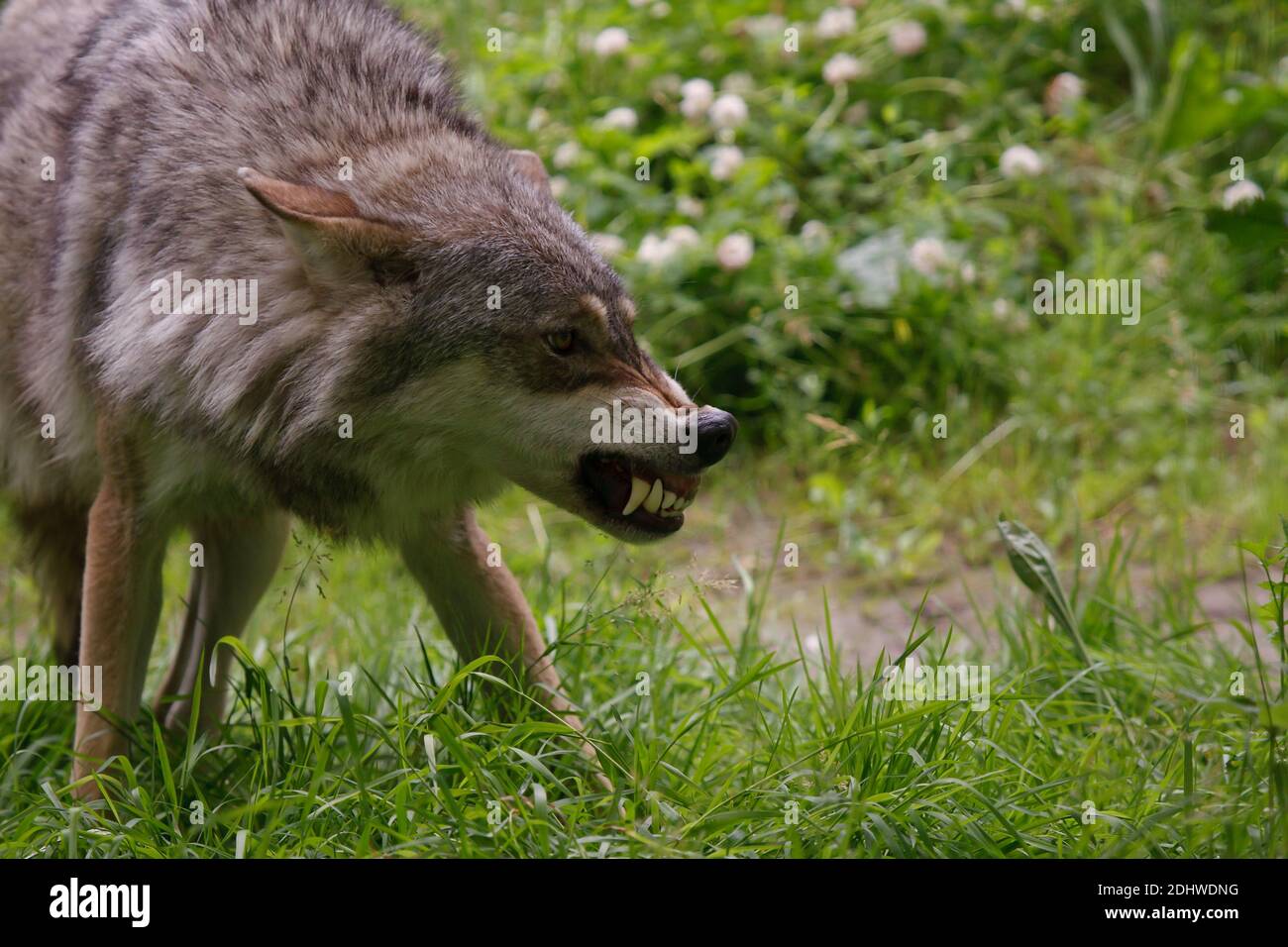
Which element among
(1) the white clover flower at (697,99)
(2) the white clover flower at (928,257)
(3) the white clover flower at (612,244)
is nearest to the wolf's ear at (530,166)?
(3) the white clover flower at (612,244)

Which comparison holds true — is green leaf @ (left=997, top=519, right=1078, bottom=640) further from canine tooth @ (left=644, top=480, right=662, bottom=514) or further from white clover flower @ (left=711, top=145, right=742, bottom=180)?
white clover flower @ (left=711, top=145, right=742, bottom=180)

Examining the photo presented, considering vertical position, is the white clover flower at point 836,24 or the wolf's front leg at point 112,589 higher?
the white clover flower at point 836,24

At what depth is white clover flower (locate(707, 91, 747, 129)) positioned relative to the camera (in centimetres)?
701

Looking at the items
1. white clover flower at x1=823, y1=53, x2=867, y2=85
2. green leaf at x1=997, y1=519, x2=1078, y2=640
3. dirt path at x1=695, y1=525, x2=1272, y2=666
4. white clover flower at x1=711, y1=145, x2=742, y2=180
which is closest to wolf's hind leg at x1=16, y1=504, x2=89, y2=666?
dirt path at x1=695, y1=525, x2=1272, y2=666

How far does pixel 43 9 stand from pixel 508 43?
3655 mm

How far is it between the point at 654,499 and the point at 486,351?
58 centimetres

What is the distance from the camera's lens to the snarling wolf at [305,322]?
364 centimetres

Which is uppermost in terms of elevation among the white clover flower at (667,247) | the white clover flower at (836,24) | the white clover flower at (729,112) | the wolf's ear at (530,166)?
the white clover flower at (836,24)

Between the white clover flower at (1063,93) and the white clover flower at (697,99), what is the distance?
5.66 ft

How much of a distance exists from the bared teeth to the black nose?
0.18m

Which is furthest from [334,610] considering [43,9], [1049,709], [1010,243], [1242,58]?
[1242,58]

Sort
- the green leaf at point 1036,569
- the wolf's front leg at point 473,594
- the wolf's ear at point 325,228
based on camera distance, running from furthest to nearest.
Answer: the green leaf at point 1036,569, the wolf's front leg at point 473,594, the wolf's ear at point 325,228

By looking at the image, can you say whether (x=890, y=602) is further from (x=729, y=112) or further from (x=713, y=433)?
(x=729, y=112)

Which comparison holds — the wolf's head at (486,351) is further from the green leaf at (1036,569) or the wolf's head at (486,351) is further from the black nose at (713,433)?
A: the green leaf at (1036,569)
